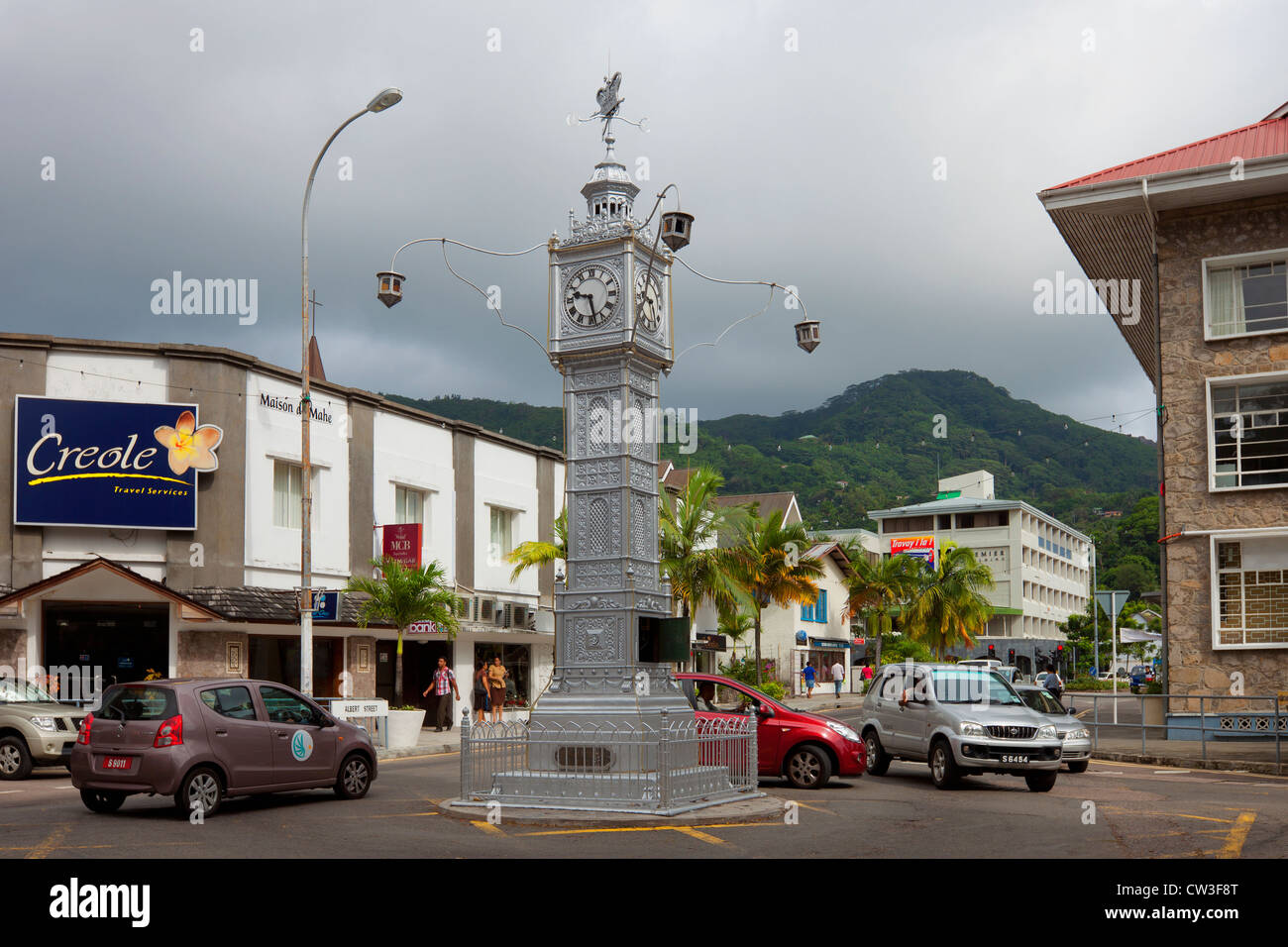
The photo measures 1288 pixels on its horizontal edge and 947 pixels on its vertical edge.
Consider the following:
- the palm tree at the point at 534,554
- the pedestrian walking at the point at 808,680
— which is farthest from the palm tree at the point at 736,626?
the palm tree at the point at 534,554

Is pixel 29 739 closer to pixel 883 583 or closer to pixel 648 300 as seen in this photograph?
pixel 648 300

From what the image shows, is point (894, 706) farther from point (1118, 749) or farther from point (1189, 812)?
point (1118, 749)

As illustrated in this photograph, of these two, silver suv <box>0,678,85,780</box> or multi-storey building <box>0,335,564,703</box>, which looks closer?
silver suv <box>0,678,85,780</box>

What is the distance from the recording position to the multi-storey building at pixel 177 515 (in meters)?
24.8

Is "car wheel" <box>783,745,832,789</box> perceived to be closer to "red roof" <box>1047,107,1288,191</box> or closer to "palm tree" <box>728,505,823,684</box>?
"red roof" <box>1047,107,1288,191</box>

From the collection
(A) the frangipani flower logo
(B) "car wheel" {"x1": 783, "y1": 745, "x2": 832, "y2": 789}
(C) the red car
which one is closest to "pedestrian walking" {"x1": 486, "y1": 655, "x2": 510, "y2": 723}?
(A) the frangipani flower logo

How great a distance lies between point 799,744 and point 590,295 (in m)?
6.92

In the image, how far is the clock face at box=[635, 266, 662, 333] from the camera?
47.5ft

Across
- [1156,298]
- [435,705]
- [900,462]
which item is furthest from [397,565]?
[900,462]

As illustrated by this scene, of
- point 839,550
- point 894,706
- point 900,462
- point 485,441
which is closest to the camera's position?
point 894,706

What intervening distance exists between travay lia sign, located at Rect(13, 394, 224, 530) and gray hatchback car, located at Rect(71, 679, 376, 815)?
13.1 metres

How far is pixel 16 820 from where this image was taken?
12.5 meters

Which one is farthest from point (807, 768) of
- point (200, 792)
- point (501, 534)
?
point (501, 534)
